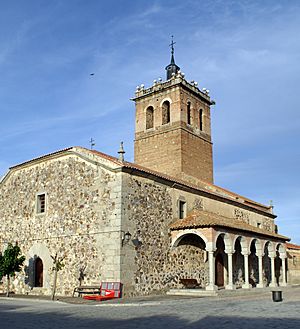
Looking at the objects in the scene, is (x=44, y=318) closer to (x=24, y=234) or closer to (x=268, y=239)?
(x=24, y=234)

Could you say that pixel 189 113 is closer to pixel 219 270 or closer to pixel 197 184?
pixel 197 184

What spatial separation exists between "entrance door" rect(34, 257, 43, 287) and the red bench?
4.47 m

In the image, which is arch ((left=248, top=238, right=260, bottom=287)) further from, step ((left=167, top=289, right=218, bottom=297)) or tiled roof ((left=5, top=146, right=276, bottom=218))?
step ((left=167, top=289, right=218, bottom=297))

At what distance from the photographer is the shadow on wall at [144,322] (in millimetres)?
9219

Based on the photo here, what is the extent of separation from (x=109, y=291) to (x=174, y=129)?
16.4 metres

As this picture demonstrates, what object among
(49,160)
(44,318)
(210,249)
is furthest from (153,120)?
(44,318)

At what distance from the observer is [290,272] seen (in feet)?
111

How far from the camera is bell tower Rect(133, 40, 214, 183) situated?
1201 inches

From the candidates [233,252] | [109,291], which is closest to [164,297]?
[109,291]

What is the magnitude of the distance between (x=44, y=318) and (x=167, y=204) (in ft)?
34.8

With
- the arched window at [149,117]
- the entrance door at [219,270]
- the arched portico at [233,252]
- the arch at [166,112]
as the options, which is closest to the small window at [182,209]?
the arched portico at [233,252]

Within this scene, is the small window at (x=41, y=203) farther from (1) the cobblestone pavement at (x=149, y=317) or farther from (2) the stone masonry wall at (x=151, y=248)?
(1) the cobblestone pavement at (x=149, y=317)

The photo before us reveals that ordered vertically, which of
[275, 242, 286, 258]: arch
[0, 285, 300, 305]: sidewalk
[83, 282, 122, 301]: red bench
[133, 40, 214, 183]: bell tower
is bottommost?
[0, 285, 300, 305]: sidewalk

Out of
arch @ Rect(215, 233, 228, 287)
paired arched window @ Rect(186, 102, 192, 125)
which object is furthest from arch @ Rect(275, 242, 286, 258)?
paired arched window @ Rect(186, 102, 192, 125)
